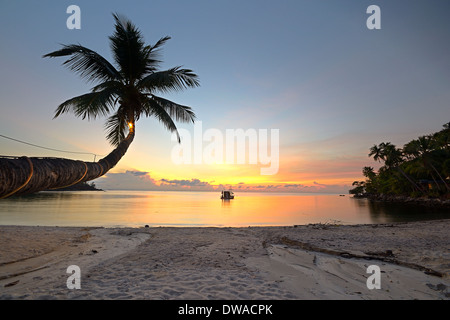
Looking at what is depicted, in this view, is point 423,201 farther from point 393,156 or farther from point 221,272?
point 221,272

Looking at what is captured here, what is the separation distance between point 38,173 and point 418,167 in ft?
211

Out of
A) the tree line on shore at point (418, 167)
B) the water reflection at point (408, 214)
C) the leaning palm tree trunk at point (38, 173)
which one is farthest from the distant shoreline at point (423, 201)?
the leaning palm tree trunk at point (38, 173)

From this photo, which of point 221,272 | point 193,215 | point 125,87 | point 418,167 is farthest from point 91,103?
point 418,167

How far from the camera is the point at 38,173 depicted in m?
3.29

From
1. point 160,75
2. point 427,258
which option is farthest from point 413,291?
point 160,75

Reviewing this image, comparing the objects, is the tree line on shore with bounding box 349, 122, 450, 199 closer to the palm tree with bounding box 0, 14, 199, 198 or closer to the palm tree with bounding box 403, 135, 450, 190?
the palm tree with bounding box 403, 135, 450, 190

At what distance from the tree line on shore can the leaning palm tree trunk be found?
196 feet

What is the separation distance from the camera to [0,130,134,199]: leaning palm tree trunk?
288cm

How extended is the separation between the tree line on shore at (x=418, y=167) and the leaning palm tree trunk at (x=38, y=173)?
2353 inches

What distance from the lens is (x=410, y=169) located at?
52.9m

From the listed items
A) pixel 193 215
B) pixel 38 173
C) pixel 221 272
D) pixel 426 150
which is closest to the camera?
pixel 38 173

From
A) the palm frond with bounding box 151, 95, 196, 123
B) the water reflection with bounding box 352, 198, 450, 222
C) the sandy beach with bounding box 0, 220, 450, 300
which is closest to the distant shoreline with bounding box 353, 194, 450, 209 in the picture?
the water reflection with bounding box 352, 198, 450, 222
